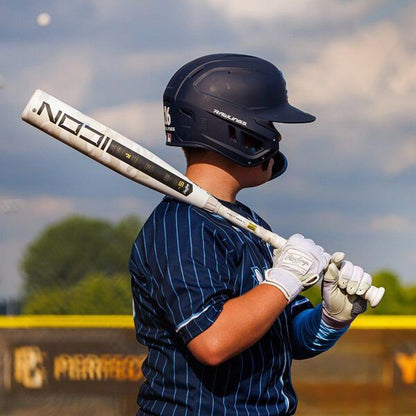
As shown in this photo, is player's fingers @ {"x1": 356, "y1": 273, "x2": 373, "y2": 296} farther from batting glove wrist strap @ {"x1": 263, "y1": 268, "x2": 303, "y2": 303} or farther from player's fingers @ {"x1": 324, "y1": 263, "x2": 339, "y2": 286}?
batting glove wrist strap @ {"x1": 263, "y1": 268, "x2": 303, "y2": 303}

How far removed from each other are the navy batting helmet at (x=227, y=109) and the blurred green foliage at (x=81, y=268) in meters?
9.37

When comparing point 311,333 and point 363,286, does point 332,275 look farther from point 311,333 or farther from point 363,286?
point 311,333

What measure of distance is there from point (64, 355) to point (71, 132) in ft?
19.1

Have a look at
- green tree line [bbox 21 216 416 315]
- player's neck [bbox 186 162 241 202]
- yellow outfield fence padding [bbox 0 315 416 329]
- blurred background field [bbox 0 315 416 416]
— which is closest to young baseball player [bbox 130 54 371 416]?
player's neck [bbox 186 162 241 202]

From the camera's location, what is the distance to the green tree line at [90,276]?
1252 cm

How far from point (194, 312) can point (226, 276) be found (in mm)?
154

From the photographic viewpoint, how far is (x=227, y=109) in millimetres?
3002

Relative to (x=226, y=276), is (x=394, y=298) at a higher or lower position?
higher

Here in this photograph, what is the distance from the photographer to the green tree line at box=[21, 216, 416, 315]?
12523 mm

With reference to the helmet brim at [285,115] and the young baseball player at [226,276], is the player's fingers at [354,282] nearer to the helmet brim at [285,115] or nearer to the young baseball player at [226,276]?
the young baseball player at [226,276]

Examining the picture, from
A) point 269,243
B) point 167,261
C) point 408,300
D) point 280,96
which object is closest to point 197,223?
point 167,261

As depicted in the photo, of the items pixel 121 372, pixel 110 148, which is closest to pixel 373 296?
pixel 110 148

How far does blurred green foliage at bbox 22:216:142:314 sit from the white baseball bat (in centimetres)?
930

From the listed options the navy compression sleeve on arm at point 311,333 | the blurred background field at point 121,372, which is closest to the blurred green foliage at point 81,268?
the blurred background field at point 121,372
